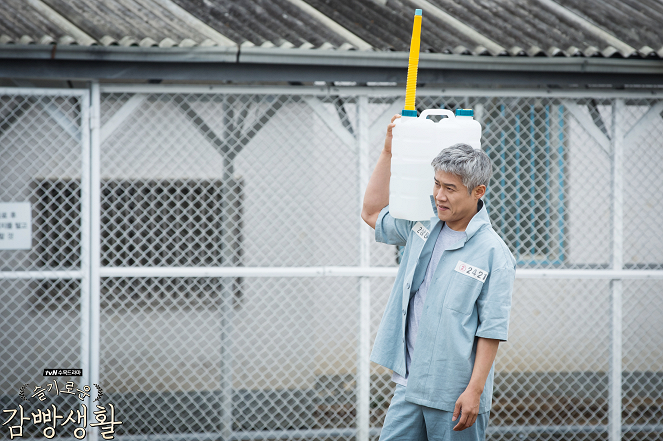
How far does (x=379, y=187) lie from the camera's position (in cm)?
251

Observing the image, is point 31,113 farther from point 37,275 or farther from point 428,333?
point 428,333

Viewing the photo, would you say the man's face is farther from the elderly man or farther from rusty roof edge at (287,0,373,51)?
rusty roof edge at (287,0,373,51)

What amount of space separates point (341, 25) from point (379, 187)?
6.52ft

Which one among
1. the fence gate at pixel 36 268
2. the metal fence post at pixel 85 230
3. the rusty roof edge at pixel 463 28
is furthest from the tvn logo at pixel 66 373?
the rusty roof edge at pixel 463 28

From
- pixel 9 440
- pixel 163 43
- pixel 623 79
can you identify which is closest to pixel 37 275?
pixel 9 440

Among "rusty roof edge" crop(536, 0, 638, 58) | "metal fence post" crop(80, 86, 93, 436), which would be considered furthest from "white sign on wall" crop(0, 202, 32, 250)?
"rusty roof edge" crop(536, 0, 638, 58)

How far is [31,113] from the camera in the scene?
5230 mm

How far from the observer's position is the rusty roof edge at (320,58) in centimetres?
357

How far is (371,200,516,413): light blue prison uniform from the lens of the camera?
216 cm

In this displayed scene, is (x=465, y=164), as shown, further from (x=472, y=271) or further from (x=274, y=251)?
(x=274, y=251)

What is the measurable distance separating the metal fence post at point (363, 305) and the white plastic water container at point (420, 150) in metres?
1.43

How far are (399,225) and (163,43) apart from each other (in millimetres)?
2152

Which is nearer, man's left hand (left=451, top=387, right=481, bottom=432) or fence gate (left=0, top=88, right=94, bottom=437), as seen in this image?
man's left hand (left=451, top=387, right=481, bottom=432)

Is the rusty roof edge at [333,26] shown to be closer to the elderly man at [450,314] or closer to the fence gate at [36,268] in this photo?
the elderly man at [450,314]
